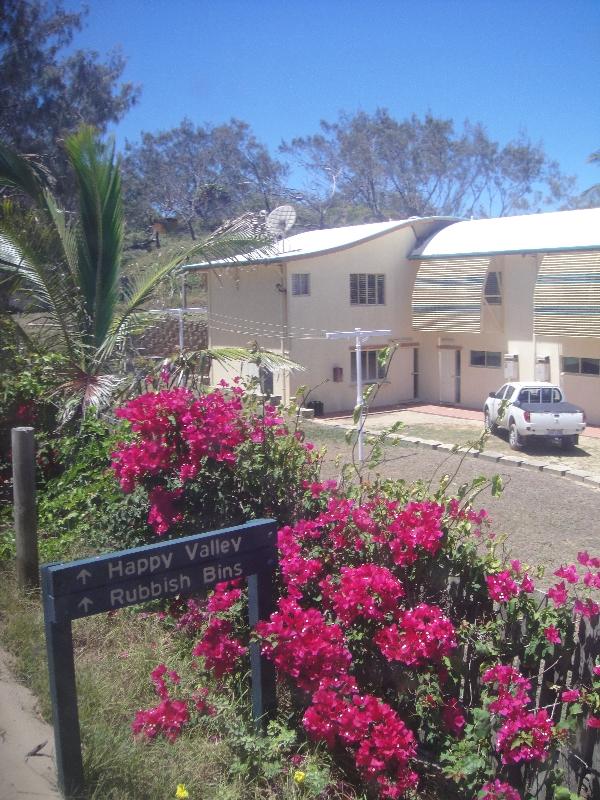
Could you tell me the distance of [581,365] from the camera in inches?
939

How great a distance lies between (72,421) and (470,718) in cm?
509

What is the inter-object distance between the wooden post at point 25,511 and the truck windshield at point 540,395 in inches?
635

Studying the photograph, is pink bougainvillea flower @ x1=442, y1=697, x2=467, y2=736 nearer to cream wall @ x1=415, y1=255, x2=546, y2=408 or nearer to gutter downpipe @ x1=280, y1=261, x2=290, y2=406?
gutter downpipe @ x1=280, y1=261, x2=290, y2=406

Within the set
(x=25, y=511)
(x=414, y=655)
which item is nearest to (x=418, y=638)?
(x=414, y=655)

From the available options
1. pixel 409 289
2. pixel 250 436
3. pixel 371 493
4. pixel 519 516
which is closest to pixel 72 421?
pixel 250 436

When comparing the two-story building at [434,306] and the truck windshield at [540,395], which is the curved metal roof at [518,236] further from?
the truck windshield at [540,395]

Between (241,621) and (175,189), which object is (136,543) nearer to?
(241,621)

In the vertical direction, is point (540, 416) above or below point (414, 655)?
below

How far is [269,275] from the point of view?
26.1 m

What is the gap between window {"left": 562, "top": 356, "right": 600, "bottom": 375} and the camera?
77.2ft

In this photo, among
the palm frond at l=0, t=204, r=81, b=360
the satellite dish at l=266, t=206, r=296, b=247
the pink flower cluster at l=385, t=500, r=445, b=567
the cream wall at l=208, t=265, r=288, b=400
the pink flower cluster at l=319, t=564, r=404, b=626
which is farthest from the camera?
the cream wall at l=208, t=265, r=288, b=400

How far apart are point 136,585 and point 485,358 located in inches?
966

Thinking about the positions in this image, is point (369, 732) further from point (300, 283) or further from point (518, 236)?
point (518, 236)

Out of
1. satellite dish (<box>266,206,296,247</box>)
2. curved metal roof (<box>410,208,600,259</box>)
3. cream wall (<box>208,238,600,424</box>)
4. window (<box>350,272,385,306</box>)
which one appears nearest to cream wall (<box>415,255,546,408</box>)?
cream wall (<box>208,238,600,424</box>)
